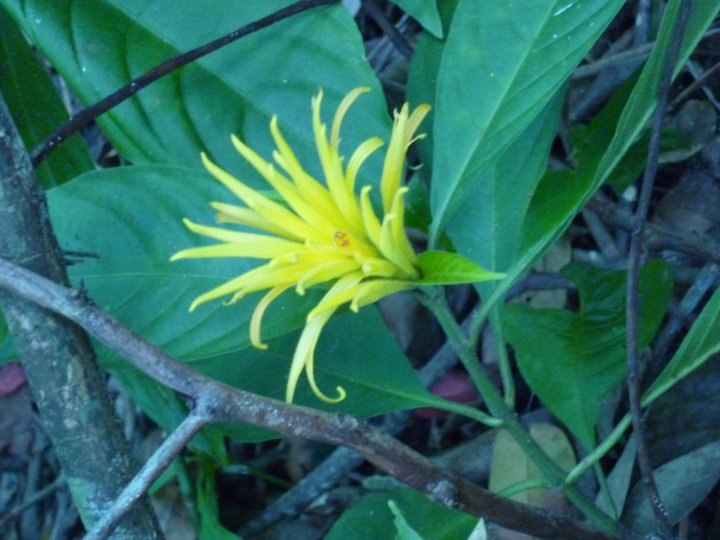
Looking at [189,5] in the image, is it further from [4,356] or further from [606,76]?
[606,76]

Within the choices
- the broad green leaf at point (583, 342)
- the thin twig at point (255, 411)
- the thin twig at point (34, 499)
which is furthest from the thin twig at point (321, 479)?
the thin twig at point (255, 411)

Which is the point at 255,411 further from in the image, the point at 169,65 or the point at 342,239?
the point at 169,65

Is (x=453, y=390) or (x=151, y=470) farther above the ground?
(x=151, y=470)

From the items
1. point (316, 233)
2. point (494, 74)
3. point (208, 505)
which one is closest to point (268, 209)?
point (316, 233)

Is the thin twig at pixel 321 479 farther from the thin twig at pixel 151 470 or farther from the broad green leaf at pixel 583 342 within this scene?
the thin twig at pixel 151 470

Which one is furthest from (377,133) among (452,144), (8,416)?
(8,416)

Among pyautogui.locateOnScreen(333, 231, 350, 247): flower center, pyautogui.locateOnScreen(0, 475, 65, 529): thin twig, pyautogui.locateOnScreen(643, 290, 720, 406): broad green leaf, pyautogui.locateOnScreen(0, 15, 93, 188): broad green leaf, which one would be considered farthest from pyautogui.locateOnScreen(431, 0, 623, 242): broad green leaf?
pyautogui.locateOnScreen(0, 475, 65, 529): thin twig
